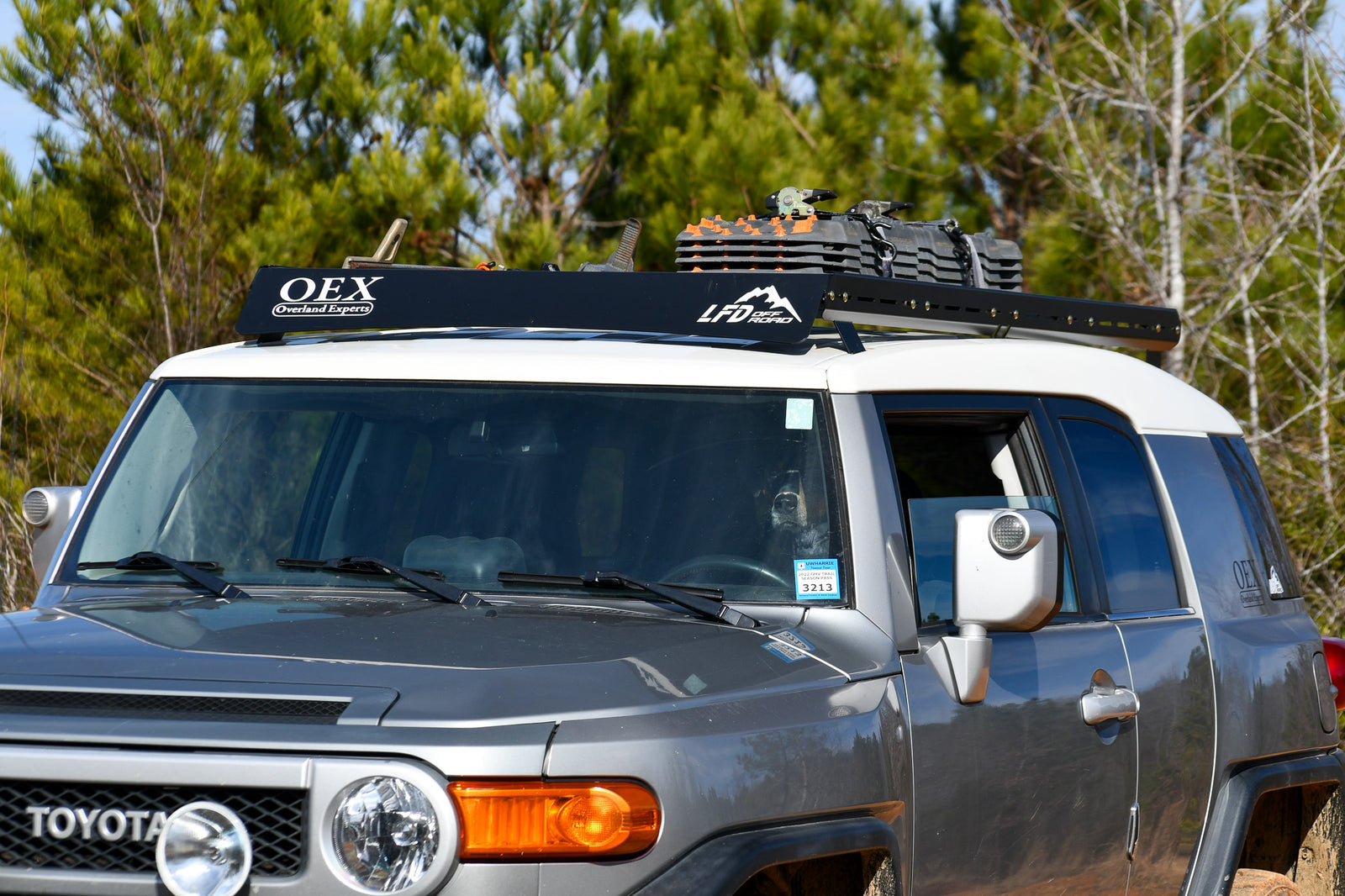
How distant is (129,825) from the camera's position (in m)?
2.66

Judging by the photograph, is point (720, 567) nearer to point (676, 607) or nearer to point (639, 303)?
point (676, 607)

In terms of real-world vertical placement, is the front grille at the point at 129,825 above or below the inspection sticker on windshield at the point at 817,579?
below

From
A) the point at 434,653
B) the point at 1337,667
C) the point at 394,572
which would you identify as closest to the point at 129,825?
the point at 434,653

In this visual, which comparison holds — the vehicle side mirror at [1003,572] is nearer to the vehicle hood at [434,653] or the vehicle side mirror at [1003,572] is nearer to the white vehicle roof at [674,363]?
the vehicle hood at [434,653]

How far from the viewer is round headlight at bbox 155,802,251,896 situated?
2596 mm

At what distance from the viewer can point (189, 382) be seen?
4.20 metres

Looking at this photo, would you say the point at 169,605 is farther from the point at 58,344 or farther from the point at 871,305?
the point at 58,344

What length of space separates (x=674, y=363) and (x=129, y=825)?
64.0 inches

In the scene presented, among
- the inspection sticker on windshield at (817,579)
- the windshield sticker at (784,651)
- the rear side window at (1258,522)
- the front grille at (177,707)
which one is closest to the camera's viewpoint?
the front grille at (177,707)

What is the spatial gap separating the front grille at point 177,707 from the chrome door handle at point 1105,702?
1.87 m

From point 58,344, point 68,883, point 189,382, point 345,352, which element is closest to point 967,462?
point 345,352

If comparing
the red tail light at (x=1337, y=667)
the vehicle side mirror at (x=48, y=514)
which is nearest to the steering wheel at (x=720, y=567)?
the vehicle side mirror at (x=48, y=514)

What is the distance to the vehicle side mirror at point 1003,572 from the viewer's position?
3318mm

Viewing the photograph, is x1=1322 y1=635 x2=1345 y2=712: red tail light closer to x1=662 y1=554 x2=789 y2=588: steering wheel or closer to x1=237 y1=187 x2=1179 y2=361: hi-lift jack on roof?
x1=237 y1=187 x2=1179 y2=361: hi-lift jack on roof
